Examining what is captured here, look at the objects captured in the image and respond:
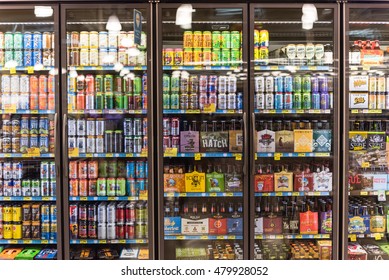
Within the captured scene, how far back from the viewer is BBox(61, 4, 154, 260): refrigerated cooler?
322 centimetres

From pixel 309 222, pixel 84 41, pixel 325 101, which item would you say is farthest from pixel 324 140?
pixel 84 41

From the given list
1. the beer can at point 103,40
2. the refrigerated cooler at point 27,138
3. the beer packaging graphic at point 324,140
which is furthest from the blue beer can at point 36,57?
the beer packaging graphic at point 324,140

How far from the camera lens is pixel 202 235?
Result: 3.31 m

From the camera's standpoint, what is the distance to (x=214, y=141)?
3.31 meters

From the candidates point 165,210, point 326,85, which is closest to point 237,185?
point 165,210

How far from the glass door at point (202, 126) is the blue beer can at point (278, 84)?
0.97ft

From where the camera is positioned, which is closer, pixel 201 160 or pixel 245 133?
pixel 245 133

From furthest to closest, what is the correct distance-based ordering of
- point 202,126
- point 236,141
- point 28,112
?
1. point 202,126
2. point 236,141
3. point 28,112

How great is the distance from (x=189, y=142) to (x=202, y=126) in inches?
7.9

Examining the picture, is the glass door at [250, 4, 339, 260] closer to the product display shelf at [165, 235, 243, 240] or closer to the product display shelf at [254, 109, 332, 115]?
the product display shelf at [254, 109, 332, 115]

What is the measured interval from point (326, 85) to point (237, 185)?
113 cm

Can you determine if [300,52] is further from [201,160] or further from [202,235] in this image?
[202,235]

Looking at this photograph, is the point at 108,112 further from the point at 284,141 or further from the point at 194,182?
the point at 284,141

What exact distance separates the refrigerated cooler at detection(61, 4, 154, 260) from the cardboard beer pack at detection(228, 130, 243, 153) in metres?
0.71
